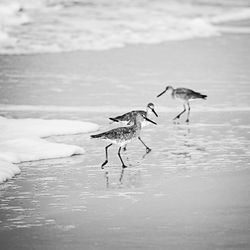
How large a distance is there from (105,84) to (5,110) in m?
3.85

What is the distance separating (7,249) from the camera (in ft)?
22.4

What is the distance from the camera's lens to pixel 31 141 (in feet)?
38.2

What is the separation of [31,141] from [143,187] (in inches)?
121

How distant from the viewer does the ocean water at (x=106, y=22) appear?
26328 millimetres

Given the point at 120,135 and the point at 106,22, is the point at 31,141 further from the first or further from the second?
the point at 106,22

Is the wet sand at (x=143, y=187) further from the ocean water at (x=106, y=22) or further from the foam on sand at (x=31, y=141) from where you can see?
the ocean water at (x=106, y=22)

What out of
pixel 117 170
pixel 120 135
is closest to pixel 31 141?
pixel 120 135

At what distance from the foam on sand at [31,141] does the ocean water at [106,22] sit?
11.0 metres

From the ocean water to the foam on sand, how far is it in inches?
433

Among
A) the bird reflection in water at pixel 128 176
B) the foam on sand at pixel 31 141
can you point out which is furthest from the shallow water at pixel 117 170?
the foam on sand at pixel 31 141

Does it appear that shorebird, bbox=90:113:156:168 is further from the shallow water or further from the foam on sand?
the foam on sand

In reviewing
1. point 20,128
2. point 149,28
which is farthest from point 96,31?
point 20,128

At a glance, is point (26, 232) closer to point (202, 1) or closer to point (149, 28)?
point (149, 28)

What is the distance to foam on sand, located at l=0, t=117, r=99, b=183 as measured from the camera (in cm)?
1059
